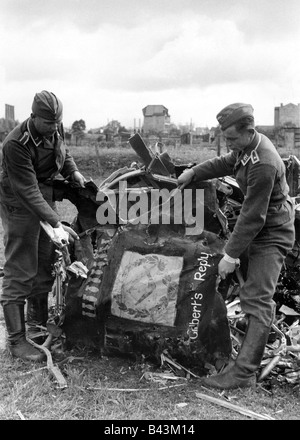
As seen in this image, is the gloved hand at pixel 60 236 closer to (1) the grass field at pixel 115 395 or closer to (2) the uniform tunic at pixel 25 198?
(2) the uniform tunic at pixel 25 198

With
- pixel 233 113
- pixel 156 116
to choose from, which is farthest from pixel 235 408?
pixel 156 116

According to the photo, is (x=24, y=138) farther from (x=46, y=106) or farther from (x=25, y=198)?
(x=25, y=198)

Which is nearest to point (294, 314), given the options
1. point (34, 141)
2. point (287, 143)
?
point (34, 141)

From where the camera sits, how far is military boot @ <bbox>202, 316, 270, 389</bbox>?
3.62 m

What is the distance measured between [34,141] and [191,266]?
1.64 m

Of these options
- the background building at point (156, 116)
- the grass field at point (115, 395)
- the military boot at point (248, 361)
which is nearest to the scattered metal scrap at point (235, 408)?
the grass field at point (115, 395)

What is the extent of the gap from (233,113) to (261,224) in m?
0.80

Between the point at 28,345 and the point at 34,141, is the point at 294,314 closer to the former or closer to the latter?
the point at 28,345

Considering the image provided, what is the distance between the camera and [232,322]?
4301 mm

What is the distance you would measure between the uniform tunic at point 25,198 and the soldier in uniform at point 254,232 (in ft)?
4.96

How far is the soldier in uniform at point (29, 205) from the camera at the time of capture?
401 cm

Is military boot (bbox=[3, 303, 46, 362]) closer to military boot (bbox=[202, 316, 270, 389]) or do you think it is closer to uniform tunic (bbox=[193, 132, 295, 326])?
military boot (bbox=[202, 316, 270, 389])

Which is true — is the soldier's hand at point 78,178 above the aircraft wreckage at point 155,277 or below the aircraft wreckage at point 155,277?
above

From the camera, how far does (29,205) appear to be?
4.02 metres
